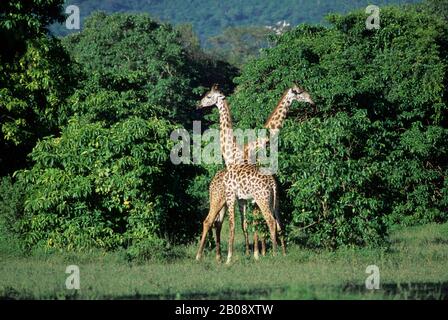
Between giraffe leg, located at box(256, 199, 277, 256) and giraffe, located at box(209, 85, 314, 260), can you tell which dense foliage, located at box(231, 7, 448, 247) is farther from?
giraffe leg, located at box(256, 199, 277, 256)

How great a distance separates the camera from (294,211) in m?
15.8

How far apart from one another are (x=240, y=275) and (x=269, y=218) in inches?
99.9

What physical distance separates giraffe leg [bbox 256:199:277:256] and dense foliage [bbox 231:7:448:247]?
0.59m

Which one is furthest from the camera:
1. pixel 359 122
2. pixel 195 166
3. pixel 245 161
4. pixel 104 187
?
pixel 195 166

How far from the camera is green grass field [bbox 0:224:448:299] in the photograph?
32.9ft

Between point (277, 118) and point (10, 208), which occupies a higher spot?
point (277, 118)

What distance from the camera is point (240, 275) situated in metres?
12.4

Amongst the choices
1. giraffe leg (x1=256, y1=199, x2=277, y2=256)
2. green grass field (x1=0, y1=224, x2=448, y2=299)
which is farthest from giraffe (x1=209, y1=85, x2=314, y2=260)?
green grass field (x1=0, y1=224, x2=448, y2=299)

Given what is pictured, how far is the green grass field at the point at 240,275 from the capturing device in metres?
10.0

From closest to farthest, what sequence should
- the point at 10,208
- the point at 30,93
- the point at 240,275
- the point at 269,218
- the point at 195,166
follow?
the point at 240,275
the point at 269,218
the point at 195,166
the point at 10,208
the point at 30,93

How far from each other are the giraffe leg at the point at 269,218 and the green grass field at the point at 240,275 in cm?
33

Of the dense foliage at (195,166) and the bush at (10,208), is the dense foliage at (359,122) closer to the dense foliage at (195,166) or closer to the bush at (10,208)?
the dense foliage at (195,166)

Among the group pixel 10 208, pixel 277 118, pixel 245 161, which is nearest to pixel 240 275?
pixel 245 161

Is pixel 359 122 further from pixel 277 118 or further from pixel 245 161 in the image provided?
pixel 245 161
